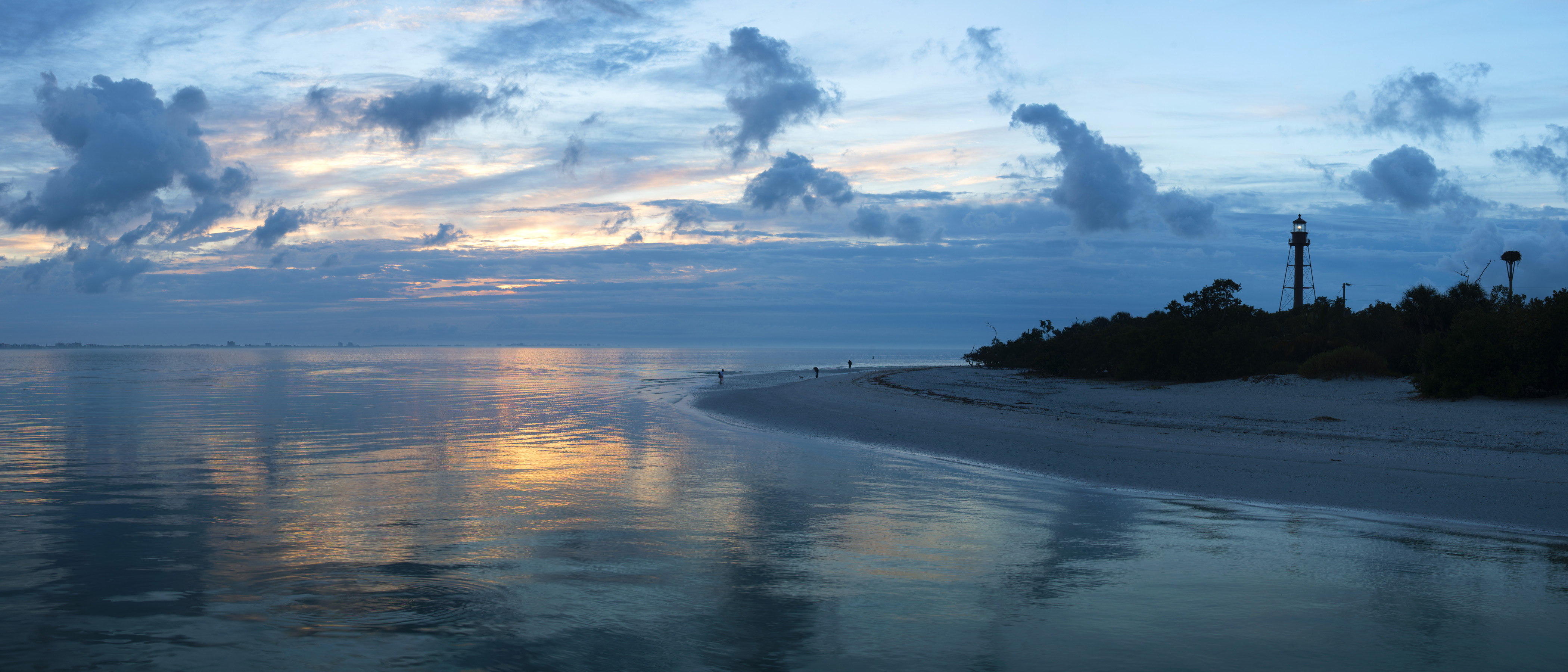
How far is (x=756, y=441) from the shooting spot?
20266 millimetres

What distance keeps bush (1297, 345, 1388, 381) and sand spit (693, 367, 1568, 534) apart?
92 cm

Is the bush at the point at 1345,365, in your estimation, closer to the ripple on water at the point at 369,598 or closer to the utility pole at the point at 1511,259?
the utility pole at the point at 1511,259

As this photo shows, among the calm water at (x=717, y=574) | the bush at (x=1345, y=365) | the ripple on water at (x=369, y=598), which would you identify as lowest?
the calm water at (x=717, y=574)

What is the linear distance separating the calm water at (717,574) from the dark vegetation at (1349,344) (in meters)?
16.6

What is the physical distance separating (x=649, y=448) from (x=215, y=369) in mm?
81256

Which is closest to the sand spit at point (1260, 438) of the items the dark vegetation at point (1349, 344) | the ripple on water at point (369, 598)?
the dark vegetation at point (1349, 344)

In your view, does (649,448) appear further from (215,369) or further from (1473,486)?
(215,369)

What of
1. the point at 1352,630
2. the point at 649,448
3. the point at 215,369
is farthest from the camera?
the point at 215,369

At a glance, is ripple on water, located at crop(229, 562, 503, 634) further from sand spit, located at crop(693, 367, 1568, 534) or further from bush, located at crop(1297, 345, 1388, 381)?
bush, located at crop(1297, 345, 1388, 381)

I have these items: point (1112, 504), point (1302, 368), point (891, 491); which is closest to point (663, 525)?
point (891, 491)

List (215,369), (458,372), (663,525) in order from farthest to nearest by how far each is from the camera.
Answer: (215,369)
(458,372)
(663,525)

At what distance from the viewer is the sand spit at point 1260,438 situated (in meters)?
12.1

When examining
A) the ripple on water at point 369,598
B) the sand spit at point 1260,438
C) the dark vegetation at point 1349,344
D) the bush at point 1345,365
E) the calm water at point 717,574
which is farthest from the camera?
the bush at point 1345,365

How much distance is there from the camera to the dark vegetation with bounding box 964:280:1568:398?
878 inches
